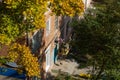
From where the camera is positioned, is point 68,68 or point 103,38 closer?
point 103,38

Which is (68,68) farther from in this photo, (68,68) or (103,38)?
(103,38)

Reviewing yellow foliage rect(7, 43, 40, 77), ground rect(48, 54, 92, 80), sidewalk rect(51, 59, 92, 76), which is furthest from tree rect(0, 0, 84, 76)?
sidewalk rect(51, 59, 92, 76)

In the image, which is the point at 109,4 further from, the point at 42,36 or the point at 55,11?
the point at 55,11

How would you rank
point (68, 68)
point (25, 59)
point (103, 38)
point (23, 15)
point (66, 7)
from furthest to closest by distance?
point (68, 68)
point (103, 38)
point (25, 59)
point (66, 7)
point (23, 15)

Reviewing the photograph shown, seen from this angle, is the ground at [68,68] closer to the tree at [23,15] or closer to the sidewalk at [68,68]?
the sidewalk at [68,68]

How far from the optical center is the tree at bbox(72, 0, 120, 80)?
19906 millimetres

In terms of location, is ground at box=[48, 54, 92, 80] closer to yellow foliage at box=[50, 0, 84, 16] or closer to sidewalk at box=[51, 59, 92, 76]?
sidewalk at box=[51, 59, 92, 76]

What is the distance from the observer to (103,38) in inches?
804

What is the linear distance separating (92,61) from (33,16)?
33.3ft

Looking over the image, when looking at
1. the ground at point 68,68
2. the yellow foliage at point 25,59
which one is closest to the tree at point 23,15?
the yellow foliage at point 25,59

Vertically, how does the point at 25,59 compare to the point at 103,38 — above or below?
above

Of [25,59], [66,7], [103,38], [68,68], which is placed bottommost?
[68,68]

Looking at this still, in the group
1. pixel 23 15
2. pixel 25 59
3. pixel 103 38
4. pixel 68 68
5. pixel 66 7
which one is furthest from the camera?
pixel 68 68

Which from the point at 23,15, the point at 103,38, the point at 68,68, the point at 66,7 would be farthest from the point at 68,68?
the point at 23,15
